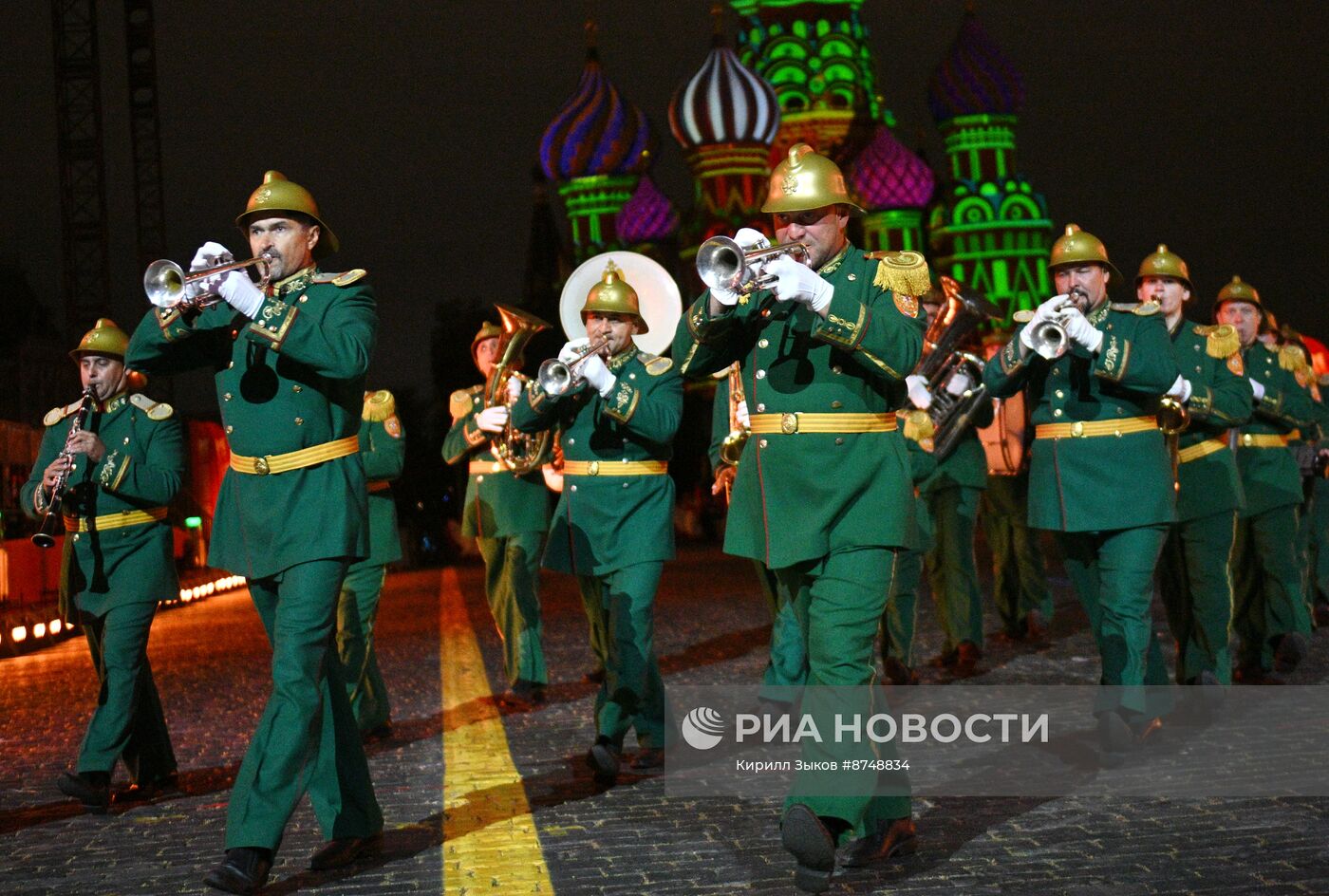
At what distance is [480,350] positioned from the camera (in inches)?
466

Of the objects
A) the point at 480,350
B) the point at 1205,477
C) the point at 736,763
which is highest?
the point at 480,350

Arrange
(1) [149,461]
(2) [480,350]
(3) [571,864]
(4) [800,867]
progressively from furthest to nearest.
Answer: (2) [480,350]
(1) [149,461]
(3) [571,864]
(4) [800,867]

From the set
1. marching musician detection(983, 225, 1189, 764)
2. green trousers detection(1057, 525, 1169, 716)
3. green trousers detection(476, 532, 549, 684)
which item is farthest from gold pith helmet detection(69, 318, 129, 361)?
green trousers detection(1057, 525, 1169, 716)

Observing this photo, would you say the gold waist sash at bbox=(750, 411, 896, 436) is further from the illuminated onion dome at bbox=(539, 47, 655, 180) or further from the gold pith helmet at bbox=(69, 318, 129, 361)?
the illuminated onion dome at bbox=(539, 47, 655, 180)

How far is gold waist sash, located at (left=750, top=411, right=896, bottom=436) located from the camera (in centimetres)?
641

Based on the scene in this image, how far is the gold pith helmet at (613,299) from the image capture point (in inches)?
355

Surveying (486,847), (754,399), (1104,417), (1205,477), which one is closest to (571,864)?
(486,847)

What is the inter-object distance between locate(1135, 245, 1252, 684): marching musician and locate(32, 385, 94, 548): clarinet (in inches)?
209

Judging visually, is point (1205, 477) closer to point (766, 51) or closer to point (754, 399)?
point (754, 399)

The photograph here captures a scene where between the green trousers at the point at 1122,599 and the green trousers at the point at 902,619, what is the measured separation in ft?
6.67

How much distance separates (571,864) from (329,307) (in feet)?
6.79

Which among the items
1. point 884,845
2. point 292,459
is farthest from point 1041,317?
point 292,459

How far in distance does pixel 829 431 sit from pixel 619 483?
256cm

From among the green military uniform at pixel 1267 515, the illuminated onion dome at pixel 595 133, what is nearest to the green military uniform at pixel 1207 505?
the green military uniform at pixel 1267 515
